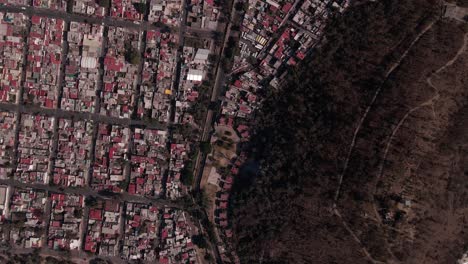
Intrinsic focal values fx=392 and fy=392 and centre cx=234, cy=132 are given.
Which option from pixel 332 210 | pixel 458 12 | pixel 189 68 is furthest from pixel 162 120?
pixel 458 12

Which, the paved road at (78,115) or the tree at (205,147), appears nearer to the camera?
the tree at (205,147)

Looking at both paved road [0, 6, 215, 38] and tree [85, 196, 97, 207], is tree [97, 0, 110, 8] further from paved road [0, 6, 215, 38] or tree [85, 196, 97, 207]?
tree [85, 196, 97, 207]

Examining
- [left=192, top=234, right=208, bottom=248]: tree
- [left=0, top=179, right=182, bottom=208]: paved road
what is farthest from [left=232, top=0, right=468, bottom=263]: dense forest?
[left=0, top=179, right=182, bottom=208]: paved road

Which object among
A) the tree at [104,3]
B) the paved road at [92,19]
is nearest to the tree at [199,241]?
the paved road at [92,19]

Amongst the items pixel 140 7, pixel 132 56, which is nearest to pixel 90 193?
pixel 132 56

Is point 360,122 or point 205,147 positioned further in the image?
point 205,147

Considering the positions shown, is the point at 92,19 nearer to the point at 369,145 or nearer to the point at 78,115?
the point at 78,115

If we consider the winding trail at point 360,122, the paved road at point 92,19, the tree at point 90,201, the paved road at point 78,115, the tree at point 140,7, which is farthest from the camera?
the tree at point 90,201

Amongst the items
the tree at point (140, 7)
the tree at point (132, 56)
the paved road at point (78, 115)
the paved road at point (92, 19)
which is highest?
the tree at point (140, 7)

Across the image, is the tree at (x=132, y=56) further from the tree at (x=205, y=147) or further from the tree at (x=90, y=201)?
the tree at (x=90, y=201)

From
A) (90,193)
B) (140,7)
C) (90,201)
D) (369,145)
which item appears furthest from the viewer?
(90,193)
